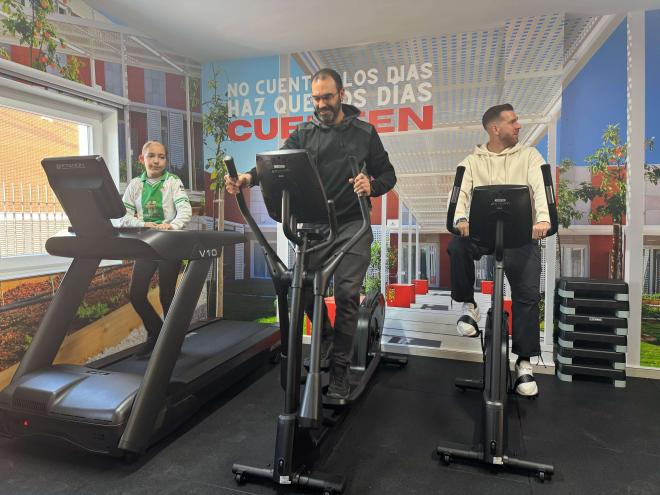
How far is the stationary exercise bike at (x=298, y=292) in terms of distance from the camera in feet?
6.07

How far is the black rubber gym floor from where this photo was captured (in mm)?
1950

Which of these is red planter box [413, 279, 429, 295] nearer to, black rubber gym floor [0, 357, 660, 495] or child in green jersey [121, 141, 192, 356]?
black rubber gym floor [0, 357, 660, 495]

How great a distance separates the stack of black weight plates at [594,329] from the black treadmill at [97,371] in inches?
95.9

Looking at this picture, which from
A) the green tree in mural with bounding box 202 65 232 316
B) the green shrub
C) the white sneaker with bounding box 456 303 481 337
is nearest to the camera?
the white sneaker with bounding box 456 303 481 337

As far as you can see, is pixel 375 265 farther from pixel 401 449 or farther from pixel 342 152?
pixel 401 449

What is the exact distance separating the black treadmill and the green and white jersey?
642 millimetres

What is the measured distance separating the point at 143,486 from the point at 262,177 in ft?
4.71

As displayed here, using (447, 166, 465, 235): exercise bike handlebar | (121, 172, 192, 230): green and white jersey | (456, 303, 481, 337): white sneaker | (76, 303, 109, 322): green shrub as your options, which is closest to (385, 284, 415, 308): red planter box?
(456, 303, 481, 337): white sneaker

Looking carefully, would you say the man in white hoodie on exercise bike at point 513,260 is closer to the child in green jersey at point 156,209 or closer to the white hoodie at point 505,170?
the white hoodie at point 505,170

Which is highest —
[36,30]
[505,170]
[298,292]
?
[36,30]

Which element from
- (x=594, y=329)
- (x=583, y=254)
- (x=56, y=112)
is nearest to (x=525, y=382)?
(x=594, y=329)

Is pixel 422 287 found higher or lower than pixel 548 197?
lower

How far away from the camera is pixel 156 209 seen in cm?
321

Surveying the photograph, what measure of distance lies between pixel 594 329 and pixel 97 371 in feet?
10.6
